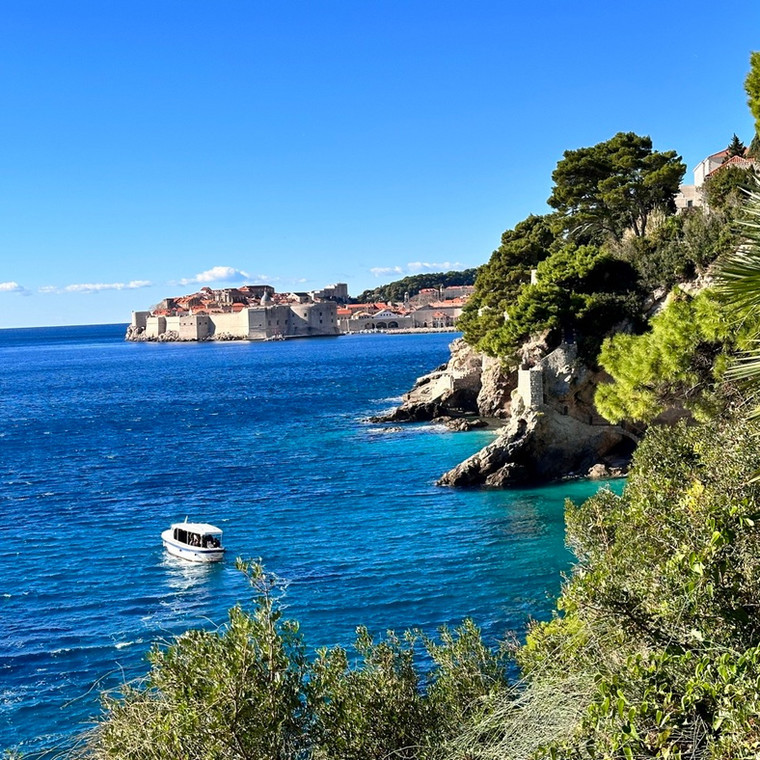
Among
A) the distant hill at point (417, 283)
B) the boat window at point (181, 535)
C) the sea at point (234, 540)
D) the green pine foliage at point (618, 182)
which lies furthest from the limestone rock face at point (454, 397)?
the distant hill at point (417, 283)

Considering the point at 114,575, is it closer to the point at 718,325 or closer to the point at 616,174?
the point at 718,325

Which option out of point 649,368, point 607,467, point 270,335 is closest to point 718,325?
point 649,368

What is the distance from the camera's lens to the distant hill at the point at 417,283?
579 feet

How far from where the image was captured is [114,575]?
18922 millimetres

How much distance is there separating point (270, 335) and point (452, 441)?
362 feet

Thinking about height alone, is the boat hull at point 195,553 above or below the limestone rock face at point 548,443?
below

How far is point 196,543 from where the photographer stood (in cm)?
1992

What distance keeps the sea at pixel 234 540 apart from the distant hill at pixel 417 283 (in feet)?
432

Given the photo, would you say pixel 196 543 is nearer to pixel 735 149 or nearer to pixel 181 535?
pixel 181 535

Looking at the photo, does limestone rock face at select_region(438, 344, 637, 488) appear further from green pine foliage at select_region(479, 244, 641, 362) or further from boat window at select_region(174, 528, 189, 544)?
boat window at select_region(174, 528, 189, 544)

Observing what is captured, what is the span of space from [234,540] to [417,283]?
517ft

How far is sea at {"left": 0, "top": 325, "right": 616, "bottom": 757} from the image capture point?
14812 millimetres

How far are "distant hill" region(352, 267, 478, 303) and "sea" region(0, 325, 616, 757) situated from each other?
132m

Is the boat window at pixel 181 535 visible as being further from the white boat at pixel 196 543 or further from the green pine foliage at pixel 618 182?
the green pine foliage at pixel 618 182
